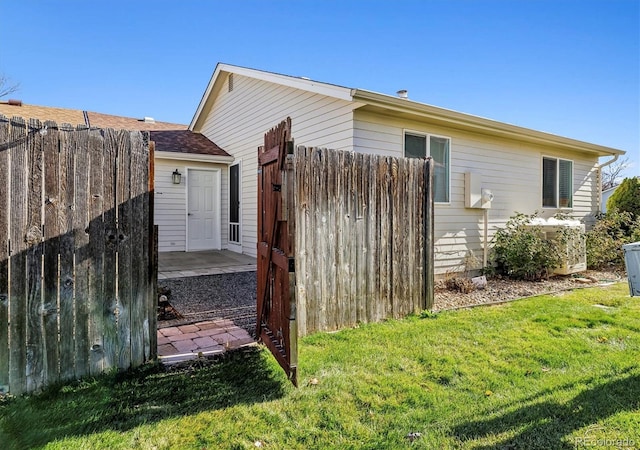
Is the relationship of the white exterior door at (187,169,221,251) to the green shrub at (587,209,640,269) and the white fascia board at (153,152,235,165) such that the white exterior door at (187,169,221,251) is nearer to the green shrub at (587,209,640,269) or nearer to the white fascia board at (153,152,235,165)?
the white fascia board at (153,152,235,165)

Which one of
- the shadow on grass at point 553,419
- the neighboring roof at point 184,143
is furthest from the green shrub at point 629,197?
the neighboring roof at point 184,143

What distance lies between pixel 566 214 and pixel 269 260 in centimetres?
872

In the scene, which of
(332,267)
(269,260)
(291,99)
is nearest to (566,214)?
(291,99)

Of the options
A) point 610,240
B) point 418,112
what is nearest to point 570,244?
point 610,240

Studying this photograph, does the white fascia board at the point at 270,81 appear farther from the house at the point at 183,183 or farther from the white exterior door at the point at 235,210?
the white exterior door at the point at 235,210

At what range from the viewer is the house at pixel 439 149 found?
6090 millimetres

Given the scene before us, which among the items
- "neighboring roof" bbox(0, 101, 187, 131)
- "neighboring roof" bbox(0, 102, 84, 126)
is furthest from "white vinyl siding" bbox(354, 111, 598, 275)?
"neighboring roof" bbox(0, 102, 84, 126)

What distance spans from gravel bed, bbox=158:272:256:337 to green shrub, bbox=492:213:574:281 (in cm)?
486

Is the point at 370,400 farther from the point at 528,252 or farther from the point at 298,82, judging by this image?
the point at 298,82

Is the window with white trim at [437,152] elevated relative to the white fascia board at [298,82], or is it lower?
lower

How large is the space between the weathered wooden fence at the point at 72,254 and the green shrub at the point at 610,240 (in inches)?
352

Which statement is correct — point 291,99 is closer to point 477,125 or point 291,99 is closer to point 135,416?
point 477,125

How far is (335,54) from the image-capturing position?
1173cm

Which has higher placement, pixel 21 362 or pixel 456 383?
pixel 21 362
